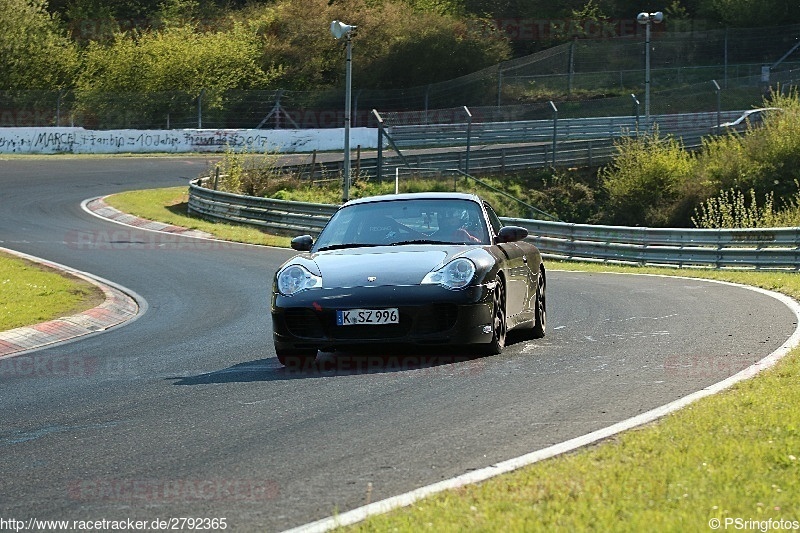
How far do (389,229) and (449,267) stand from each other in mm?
1210

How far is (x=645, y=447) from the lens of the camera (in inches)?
232

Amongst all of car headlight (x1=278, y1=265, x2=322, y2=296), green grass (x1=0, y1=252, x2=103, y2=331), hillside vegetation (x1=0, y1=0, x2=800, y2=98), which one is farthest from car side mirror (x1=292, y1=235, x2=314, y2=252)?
hillside vegetation (x1=0, y1=0, x2=800, y2=98)

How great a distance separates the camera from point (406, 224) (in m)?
10.6

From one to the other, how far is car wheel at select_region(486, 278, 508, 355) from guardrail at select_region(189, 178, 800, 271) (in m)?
15.7

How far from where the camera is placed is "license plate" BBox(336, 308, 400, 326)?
9289mm

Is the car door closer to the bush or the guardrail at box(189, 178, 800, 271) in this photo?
the guardrail at box(189, 178, 800, 271)

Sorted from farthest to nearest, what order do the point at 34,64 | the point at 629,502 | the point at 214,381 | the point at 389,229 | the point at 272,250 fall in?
the point at 34,64, the point at 272,250, the point at 389,229, the point at 214,381, the point at 629,502

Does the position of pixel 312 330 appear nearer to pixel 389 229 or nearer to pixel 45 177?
pixel 389 229

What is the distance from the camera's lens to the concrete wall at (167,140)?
4978cm

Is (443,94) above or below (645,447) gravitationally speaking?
above

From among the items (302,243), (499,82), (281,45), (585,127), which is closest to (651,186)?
(585,127)

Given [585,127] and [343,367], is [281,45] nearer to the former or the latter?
[585,127]

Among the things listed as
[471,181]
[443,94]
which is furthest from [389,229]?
[443,94]

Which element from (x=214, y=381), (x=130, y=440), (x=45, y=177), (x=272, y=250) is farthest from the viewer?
(x=45, y=177)
